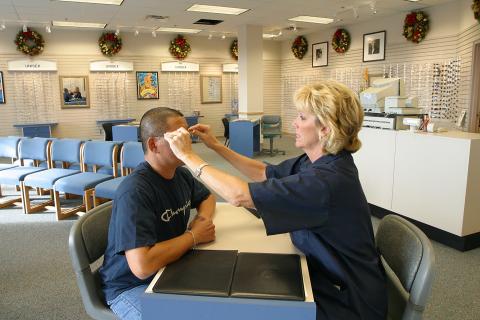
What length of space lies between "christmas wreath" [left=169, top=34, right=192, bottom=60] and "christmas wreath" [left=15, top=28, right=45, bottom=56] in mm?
3556

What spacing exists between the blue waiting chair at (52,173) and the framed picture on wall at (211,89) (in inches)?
274

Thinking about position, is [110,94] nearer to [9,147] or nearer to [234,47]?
[234,47]

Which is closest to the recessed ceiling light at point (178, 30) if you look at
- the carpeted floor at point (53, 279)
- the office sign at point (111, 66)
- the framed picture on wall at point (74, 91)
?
the office sign at point (111, 66)

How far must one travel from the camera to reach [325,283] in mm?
1350

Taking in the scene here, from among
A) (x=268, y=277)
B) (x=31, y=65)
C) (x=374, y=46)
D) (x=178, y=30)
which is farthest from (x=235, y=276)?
(x=31, y=65)

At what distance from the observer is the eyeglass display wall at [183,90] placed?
11531mm

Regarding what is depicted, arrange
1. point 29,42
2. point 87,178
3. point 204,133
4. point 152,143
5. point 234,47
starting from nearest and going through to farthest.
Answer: point 152,143 < point 204,133 < point 87,178 < point 29,42 < point 234,47

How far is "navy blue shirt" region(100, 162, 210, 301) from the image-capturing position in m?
1.41

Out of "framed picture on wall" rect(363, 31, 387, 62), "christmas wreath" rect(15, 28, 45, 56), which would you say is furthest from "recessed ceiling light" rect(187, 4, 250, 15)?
"christmas wreath" rect(15, 28, 45, 56)

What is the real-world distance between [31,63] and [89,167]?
19.4 ft

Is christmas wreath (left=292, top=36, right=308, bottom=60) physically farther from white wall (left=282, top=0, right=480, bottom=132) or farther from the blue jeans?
the blue jeans

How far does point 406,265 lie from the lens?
4.77 feet

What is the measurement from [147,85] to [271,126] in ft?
14.7

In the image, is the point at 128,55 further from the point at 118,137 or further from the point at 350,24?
the point at 350,24
